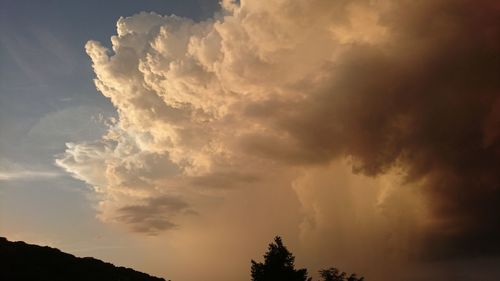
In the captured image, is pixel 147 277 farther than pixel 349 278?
Yes

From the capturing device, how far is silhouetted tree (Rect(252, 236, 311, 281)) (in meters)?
55.8

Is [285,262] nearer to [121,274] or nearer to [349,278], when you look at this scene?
[349,278]

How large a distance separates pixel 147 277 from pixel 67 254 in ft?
54.1

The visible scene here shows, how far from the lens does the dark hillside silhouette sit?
205 ft

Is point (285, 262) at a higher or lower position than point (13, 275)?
higher

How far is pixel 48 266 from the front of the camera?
2778 inches

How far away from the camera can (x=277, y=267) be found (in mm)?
56031

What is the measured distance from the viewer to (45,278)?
2478 inches

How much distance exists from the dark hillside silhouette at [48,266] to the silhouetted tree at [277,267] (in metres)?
28.7

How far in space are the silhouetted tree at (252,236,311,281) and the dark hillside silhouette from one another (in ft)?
94.1

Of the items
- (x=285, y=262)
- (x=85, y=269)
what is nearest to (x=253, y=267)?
(x=285, y=262)

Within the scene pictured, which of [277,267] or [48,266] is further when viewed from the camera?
[48,266]

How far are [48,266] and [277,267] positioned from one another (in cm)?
3624

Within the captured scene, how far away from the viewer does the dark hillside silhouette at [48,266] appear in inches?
2464
